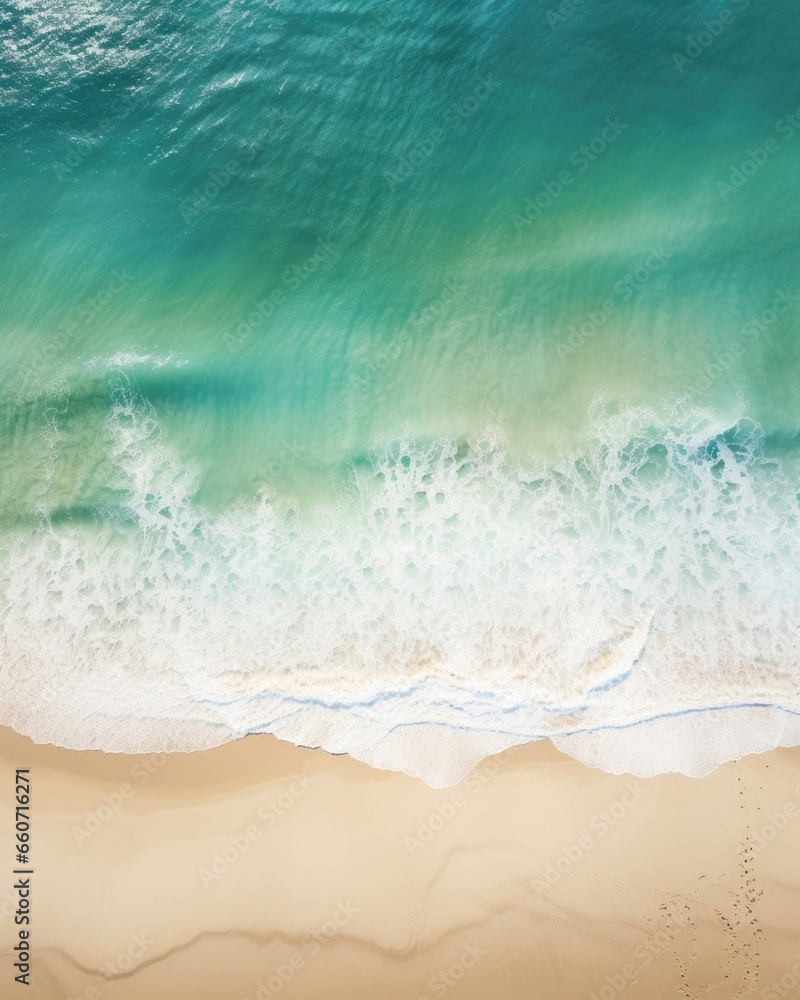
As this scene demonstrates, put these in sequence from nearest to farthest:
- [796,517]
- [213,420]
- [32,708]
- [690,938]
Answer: [690,938], [32,708], [796,517], [213,420]

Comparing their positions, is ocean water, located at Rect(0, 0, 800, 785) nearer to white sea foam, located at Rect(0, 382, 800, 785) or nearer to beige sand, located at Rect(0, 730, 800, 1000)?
white sea foam, located at Rect(0, 382, 800, 785)

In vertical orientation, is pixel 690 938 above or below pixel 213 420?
below

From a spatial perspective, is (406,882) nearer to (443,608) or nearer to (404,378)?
(443,608)

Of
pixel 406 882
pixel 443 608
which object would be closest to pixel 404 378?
pixel 443 608

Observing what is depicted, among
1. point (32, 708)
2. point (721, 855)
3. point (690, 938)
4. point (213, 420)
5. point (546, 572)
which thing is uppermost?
point (213, 420)

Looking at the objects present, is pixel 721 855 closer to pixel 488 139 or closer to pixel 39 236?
pixel 488 139

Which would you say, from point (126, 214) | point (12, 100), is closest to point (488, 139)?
point (126, 214)
